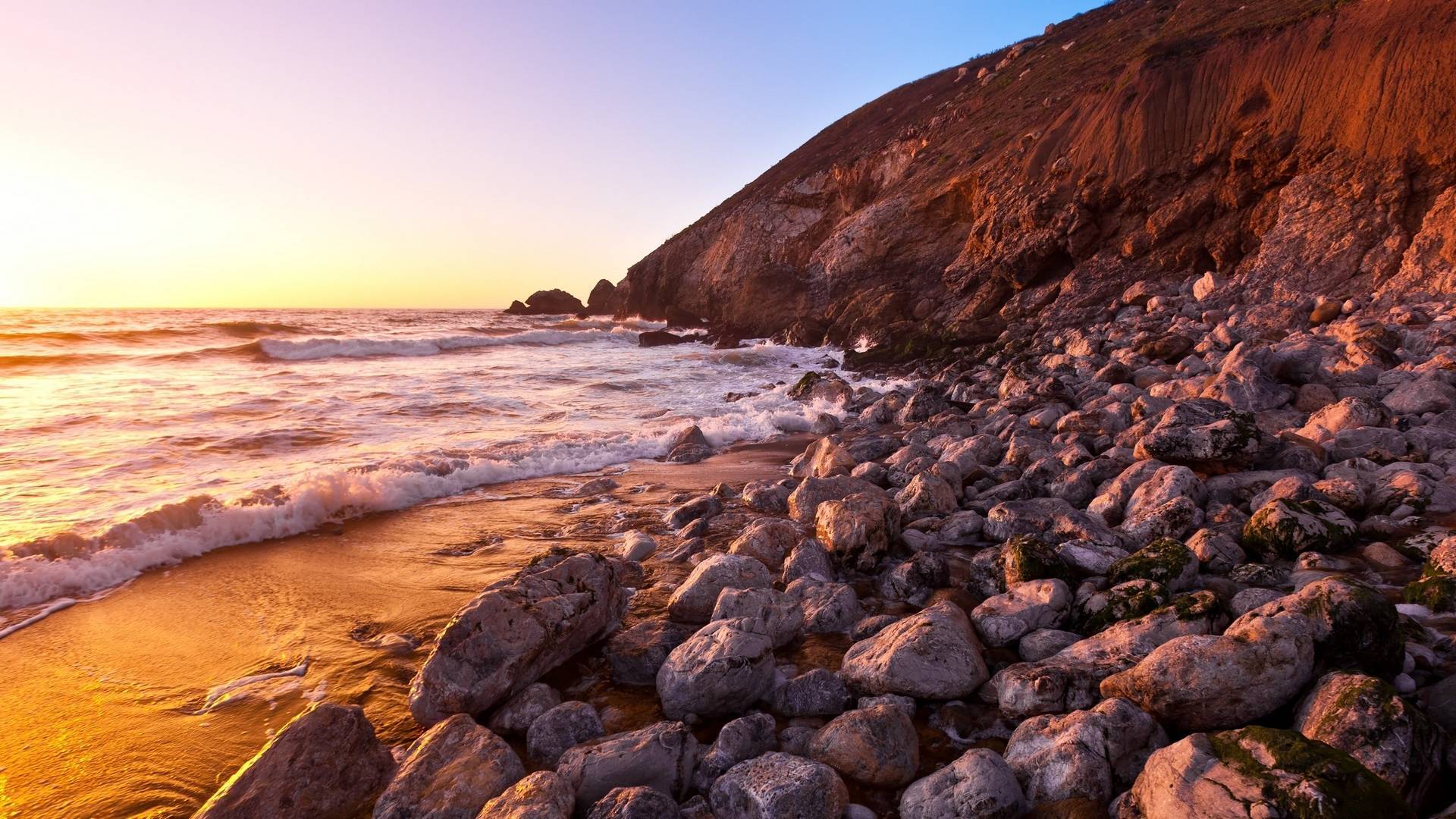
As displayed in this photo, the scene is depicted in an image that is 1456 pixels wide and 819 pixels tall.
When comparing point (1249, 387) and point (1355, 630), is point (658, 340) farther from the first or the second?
point (1355, 630)

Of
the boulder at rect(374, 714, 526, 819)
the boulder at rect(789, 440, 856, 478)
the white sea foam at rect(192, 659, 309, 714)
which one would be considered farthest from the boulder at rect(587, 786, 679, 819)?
the boulder at rect(789, 440, 856, 478)

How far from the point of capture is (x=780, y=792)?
9.11 ft

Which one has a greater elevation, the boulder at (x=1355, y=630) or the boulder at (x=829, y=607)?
the boulder at (x=1355, y=630)

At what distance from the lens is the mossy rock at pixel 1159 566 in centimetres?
425

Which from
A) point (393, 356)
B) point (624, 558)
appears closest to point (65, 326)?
point (393, 356)

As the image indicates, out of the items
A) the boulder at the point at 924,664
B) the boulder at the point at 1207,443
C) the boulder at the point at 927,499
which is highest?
the boulder at the point at 1207,443

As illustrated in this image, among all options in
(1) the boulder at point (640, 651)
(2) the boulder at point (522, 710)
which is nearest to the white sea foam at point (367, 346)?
(1) the boulder at point (640, 651)

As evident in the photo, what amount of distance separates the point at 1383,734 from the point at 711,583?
3.48 meters

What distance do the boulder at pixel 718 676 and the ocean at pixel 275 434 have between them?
5.34 meters

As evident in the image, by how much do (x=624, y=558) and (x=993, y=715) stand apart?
351cm

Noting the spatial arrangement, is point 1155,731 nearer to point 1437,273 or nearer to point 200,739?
point 200,739

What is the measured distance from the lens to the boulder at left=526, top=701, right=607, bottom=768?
136 inches

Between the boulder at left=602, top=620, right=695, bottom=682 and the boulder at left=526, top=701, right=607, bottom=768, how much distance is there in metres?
0.53

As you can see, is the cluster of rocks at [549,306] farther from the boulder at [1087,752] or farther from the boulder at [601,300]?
the boulder at [1087,752]
